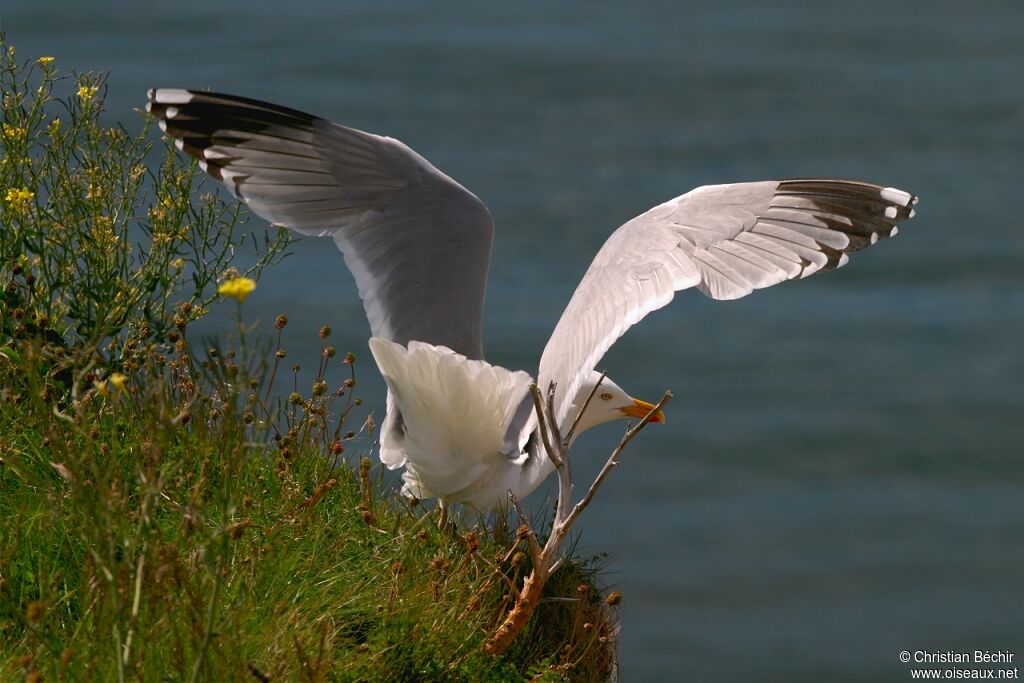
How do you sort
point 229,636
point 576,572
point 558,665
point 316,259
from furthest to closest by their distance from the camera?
1. point 316,259
2. point 576,572
3. point 558,665
4. point 229,636

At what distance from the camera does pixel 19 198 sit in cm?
354

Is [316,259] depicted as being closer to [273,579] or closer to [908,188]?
[908,188]

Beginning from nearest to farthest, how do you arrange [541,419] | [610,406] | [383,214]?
[541,419] → [383,214] → [610,406]

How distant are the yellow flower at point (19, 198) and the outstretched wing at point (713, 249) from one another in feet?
4.15

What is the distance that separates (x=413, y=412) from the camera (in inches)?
131

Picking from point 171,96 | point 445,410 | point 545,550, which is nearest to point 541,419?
point 545,550

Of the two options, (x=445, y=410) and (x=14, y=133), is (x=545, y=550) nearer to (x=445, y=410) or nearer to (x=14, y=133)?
(x=445, y=410)

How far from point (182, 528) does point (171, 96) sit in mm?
1417

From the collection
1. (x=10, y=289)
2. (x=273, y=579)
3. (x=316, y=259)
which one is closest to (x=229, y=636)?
(x=273, y=579)

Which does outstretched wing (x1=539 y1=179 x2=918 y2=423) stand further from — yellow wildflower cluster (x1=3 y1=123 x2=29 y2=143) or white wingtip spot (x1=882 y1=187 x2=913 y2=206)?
yellow wildflower cluster (x1=3 y1=123 x2=29 y2=143)

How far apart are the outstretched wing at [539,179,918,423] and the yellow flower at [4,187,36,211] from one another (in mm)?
1264

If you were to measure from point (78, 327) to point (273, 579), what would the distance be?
1.32 m

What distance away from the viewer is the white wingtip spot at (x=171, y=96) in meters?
3.51

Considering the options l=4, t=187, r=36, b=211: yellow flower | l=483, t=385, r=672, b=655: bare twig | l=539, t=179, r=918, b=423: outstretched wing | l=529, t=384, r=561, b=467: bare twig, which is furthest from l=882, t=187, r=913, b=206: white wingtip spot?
l=4, t=187, r=36, b=211: yellow flower
